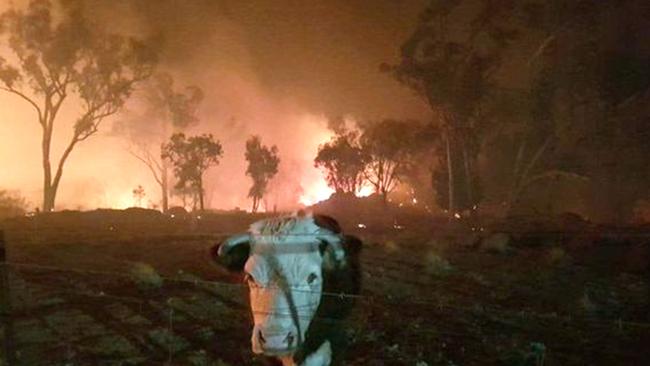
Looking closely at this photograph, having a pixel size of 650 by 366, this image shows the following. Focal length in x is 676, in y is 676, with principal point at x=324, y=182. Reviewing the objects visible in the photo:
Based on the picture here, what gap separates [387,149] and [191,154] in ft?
43.1

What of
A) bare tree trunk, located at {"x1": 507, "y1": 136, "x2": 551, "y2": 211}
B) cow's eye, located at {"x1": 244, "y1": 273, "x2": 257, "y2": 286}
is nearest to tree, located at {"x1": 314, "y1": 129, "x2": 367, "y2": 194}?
bare tree trunk, located at {"x1": 507, "y1": 136, "x2": 551, "y2": 211}

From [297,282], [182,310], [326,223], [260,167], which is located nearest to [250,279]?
[297,282]

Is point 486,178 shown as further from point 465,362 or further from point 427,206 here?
point 465,362

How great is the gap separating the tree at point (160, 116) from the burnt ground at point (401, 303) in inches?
984

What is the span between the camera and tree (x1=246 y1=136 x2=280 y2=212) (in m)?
38.2

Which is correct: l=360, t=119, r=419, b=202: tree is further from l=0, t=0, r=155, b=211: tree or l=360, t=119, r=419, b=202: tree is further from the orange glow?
l=0, t=0, r=155, b=211: tree

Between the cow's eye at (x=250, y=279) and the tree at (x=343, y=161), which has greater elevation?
the tree at (x=343, y=161)

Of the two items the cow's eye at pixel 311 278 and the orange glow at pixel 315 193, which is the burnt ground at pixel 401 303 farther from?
the orange glow at pixel 315 193

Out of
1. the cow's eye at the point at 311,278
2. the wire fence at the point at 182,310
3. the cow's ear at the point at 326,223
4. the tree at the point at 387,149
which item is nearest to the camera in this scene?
the cow's eye at the point at 311,278

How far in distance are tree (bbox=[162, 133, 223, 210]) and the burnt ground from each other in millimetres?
20352

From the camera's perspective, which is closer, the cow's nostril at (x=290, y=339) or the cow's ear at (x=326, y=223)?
the cow's nostril at (x=290, y=339)

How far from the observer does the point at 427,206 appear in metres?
28.0

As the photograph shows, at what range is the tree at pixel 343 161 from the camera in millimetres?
29234

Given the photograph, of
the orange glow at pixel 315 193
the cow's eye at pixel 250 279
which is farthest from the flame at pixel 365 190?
the cow's eye at pixel 250 279
